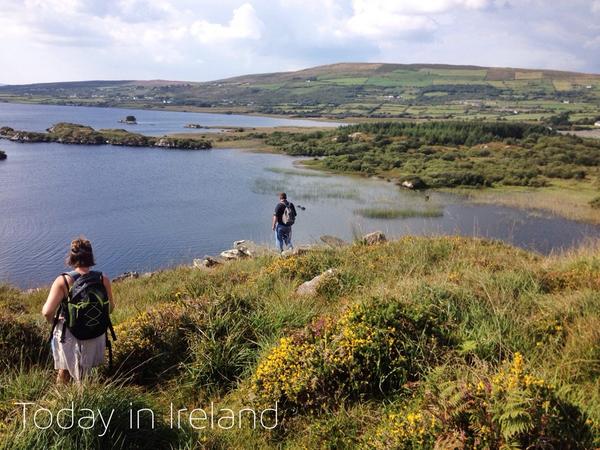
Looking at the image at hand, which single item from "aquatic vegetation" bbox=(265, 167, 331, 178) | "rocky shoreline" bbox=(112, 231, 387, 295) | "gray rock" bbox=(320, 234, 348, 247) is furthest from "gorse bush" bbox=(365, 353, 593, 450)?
"aquatic vegetation" bbox=(265, 167, 331, 178)

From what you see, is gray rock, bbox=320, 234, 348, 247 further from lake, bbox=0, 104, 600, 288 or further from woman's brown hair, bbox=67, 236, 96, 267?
woman's brown hair, bbox=67, 236, 96, 267

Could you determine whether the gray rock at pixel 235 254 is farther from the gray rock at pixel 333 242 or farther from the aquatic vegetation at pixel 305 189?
the aquatic vegetation at pixel 305 189

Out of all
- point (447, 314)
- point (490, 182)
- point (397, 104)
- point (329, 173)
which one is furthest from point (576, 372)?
point (397, 104)

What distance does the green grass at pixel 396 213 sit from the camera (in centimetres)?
3188

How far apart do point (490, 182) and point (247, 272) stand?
37.2 metres

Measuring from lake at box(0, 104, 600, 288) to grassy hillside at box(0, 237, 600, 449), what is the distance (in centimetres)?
864

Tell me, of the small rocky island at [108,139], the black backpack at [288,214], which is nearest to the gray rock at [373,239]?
the black backpack at [288,214]

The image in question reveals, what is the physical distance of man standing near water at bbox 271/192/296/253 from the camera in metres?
15.2

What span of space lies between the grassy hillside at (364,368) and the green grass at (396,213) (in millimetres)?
23575

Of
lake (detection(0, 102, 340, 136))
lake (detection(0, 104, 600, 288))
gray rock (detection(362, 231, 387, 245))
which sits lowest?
lake (detection(0, 104, 600, 288))

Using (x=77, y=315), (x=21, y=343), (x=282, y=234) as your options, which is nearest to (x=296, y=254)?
(x=282, y=234)

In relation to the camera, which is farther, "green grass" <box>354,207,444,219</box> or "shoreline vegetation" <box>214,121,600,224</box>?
"shoreline vegetation" <box>214,121,600,224</box>

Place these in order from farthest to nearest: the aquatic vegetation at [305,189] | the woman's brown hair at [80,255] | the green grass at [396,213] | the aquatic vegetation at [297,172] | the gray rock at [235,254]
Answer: the aquatic vegetation at [297,172] < the aquatic vegetation at [305,189] < the green grass at [396,213] < the gray rock at [235,254] < the woman's brown hair at [80,255]

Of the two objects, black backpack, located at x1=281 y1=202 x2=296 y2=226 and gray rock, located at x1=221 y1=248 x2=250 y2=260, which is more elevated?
black backpack, located at x1=281 y1=202 x2=296 y2=226
